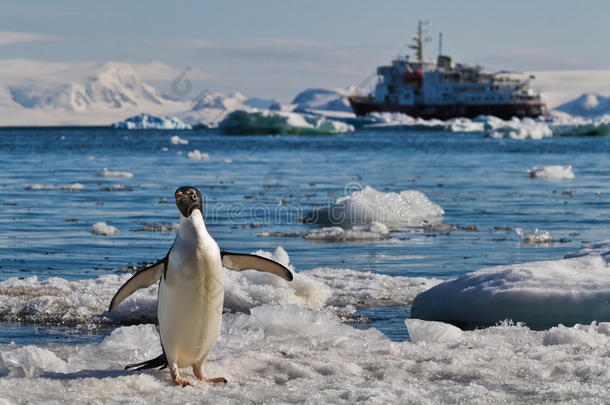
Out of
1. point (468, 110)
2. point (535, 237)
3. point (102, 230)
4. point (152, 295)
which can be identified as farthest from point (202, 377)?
point (468, 110)

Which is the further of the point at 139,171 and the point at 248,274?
the point at 139,171

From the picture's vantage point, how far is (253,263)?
5648 millimetres

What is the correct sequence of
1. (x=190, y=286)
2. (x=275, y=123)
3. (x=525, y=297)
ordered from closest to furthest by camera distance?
1. (x=190, y=286)
2. (x=525, y=297)
3. (x=275, y=123)

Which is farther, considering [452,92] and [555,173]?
[452,92]

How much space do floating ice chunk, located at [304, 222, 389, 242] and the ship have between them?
9469 centimetres

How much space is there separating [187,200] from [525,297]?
3.60 meters

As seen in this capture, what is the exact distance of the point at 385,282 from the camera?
976 cm

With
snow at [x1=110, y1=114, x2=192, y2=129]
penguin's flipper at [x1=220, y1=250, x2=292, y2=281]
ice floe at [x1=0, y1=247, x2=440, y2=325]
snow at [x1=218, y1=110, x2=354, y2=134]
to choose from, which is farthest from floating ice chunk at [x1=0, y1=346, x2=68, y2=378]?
snow at [x1=110, y1=114, x2=192, y2=129]

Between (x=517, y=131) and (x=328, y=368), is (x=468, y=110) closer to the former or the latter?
(x=517, y=131)

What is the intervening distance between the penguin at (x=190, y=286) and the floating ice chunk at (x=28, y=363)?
0.54 metres

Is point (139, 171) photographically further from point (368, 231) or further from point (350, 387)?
point (350, 387)

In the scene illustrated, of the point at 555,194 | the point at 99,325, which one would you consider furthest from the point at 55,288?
the point at 555,194

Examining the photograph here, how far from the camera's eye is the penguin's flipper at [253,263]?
563 cm

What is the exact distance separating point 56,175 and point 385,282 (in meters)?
25.8
